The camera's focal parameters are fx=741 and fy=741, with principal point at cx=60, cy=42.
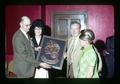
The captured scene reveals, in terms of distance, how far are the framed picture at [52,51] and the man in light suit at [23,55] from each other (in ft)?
0.29

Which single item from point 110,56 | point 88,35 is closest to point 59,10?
point 88,35

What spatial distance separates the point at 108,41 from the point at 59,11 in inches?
33.3

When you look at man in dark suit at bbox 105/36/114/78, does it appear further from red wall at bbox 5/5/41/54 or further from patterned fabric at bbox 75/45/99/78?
red wall at bbox 5/5/41/54

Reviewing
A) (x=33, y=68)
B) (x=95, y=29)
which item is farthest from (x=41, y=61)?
(x=95, y=29)

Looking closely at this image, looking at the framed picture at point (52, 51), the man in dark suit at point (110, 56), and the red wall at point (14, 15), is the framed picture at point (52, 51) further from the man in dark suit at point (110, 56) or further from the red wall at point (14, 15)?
the man in dark suit at point (110, 56)

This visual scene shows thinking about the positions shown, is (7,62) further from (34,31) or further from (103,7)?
(103,7)

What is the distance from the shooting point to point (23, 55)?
35.8ft

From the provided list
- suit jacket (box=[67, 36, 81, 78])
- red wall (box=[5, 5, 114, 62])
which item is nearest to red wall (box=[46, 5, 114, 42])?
red wall (box=[5, 5, 114, 62])

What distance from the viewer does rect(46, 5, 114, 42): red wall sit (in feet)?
35.8

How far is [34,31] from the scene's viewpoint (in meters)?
10.9

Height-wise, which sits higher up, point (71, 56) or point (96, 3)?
point (96, 3)

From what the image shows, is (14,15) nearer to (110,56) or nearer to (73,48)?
(73,48)

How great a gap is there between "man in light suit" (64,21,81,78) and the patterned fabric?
8cm

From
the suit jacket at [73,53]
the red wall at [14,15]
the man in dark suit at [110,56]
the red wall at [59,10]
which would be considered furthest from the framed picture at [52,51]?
the man in dark suit at [110,56]
